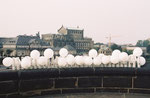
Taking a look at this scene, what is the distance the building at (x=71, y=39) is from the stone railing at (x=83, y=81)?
480 feet

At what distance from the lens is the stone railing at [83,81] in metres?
9.30

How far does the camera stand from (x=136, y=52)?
512 inches

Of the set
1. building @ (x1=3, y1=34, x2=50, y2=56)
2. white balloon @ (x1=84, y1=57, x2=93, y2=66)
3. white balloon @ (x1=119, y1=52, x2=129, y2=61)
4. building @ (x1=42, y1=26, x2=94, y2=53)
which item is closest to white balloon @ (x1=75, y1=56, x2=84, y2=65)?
white balloon @ (x1=84, y1=57, x2=93, y2=66)

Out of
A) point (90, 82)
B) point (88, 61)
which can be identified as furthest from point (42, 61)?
point (90, 82)

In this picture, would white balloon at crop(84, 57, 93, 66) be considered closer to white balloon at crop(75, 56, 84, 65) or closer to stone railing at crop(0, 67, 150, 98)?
white balloon at crop(75, 56, 84, 65)

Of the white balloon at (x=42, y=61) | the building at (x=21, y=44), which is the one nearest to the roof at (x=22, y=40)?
the building at (x=21, y=44)

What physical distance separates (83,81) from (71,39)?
512ft

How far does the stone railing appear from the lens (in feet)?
30.5

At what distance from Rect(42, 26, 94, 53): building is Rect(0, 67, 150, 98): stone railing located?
14636cm

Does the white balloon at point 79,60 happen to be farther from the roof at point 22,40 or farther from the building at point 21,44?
the roof at point 22,40

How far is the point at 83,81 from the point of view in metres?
10.1

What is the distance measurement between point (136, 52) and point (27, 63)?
6.09 metres

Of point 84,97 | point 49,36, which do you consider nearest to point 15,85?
point 84,97

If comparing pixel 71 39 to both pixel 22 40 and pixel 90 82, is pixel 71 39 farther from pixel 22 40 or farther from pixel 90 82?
pixel 90 82
